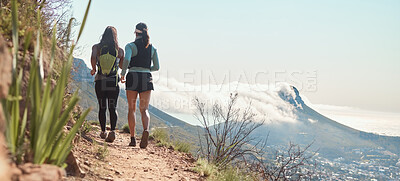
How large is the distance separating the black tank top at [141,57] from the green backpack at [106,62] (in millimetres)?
322

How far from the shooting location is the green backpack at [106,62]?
5.55m

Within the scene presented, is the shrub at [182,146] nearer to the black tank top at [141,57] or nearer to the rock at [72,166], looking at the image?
the black tank top at [141,57]

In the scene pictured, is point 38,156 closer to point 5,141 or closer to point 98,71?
point 5,141

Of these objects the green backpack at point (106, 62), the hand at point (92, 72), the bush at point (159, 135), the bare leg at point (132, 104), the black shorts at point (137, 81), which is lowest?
the bush at point (159, 135)

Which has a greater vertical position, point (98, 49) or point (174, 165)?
point (98, 49)

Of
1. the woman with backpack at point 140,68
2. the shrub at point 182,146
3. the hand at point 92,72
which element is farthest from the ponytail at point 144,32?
the shrub at point 182,146

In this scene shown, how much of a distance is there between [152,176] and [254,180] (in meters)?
2.37

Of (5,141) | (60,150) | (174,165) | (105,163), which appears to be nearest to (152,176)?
(105,163)

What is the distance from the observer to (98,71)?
18.4 feet

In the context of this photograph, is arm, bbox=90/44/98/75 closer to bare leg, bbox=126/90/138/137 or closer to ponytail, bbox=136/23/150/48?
bare leg, bbox=126/90/138/137

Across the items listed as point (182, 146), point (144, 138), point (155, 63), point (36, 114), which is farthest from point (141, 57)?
point (36, 114)

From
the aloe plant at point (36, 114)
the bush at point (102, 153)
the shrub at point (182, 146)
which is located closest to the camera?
the aloe plant at point (36, 114)

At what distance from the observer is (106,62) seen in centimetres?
555

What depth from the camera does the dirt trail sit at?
12.8 feet
